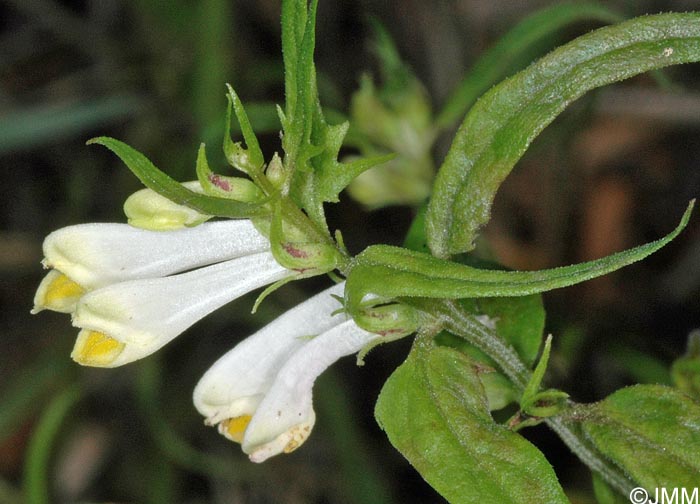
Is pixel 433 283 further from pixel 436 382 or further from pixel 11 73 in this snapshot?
pixel 11 73

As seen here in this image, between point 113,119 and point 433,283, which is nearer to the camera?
point 433,283

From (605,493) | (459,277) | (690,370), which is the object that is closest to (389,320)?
(459,277)

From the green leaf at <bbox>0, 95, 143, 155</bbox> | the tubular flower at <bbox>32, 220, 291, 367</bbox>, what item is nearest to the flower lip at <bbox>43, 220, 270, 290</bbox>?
the tubular flower at <bbox>32, 220, 291, 367</bbox>

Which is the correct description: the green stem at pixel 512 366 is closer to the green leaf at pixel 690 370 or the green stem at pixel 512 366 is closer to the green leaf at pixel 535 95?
the green leaf at pixel 535 95

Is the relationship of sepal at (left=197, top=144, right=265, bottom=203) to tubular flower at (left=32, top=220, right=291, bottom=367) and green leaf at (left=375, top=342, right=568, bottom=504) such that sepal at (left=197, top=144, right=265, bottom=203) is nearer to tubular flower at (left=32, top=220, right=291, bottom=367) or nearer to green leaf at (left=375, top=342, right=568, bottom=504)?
tubular flower at (left=32, top=220, right=291, bottom=367)

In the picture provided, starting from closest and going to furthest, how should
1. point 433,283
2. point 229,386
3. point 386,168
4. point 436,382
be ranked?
point 433,283 → point 436,382 → point 229,386 → point 386,168

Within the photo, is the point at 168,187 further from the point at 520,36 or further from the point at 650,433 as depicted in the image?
the point at 520,36

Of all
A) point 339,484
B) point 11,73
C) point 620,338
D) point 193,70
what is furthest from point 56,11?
point 620,338
